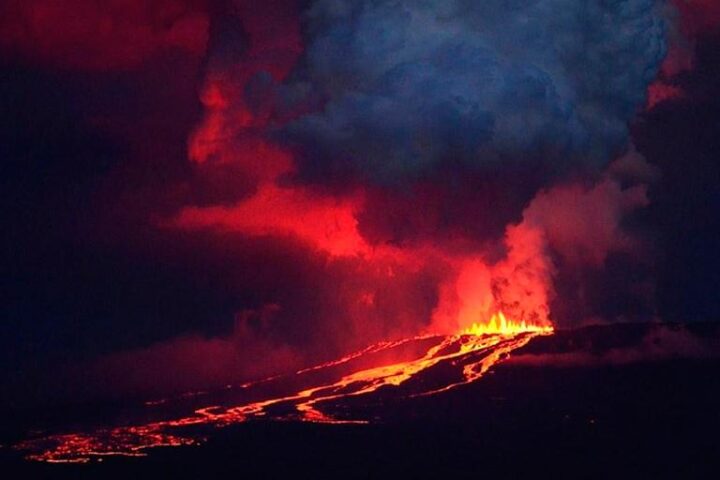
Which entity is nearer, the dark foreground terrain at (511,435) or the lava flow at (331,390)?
the dark foreground terrain at (511,435)

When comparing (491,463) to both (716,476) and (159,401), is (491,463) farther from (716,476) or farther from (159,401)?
(159,401)

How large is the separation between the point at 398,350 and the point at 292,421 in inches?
709

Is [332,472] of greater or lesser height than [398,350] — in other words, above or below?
below

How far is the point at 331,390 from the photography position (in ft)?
260

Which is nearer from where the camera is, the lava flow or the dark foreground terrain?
the dark foreground terrain

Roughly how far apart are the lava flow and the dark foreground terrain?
109cm

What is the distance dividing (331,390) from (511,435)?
18.1 m

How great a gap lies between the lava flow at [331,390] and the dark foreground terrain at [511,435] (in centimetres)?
109

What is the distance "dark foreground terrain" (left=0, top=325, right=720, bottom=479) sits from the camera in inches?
2318

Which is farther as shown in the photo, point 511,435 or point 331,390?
point 331,390

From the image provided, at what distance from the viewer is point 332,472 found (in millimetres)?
58656

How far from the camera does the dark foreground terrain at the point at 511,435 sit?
58.9 metres

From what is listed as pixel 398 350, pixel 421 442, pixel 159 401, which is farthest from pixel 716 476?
pixel 159 401

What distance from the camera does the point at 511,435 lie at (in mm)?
63469
